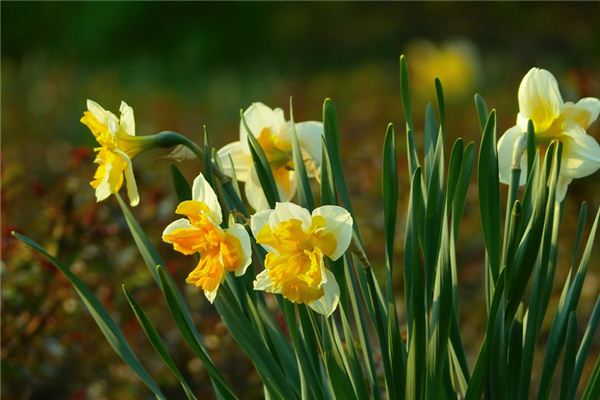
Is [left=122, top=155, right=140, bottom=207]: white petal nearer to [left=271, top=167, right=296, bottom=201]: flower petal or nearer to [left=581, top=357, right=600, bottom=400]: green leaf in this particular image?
[left=271, top=167, right=296, bottom=201]: flower petal

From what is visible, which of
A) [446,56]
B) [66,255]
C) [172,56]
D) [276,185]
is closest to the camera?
[276,185]

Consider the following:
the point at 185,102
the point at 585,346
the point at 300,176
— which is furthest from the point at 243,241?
the point at 185,102

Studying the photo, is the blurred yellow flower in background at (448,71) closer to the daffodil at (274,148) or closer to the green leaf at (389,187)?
the daffodil at (274,148)

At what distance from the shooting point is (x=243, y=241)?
4.04ft

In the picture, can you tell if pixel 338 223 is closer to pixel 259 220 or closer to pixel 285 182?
pixel 259 220

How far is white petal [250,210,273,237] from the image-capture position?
4.00 feet

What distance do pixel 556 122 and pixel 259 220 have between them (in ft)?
1.50

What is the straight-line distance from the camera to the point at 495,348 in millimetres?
1325

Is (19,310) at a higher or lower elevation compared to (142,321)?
lower

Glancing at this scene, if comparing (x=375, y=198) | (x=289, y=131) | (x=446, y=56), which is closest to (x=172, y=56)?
(x=446, y=56)

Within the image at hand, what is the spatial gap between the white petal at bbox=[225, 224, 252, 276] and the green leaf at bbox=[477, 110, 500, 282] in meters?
0.31

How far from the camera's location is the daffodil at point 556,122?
1.40m

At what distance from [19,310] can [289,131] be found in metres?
1.09

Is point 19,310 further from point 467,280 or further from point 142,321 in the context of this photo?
point 467,280
